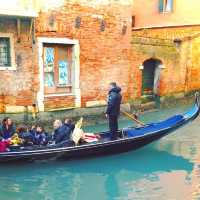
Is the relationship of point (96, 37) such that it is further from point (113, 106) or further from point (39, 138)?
point (39, 138)

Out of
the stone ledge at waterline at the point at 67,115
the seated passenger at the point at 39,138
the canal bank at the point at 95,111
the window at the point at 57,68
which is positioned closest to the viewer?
the seated passenger at the point at 39,138

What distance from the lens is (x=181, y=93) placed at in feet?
46.5

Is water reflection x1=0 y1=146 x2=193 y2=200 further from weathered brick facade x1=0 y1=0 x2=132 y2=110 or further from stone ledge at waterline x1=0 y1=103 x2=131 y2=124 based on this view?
weathered brick facade x1=0 y1=0 x2=132 y2=110

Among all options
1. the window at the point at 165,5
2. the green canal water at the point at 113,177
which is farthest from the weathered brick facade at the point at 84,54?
the window at the point at 165,5

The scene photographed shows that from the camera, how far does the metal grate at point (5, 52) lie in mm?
9363

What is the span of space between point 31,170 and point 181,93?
7783 millimetres

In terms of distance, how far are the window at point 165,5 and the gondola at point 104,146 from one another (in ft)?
26.3

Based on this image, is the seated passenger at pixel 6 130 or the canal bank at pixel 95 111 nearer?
the seated passenger at pixel 6 130

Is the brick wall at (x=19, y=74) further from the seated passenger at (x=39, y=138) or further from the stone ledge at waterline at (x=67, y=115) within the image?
the seated passenger at (x=39, y=138)

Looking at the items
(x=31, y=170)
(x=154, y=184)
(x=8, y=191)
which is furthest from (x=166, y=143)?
(x=8, y=191)

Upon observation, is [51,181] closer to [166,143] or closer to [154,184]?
[154,184]

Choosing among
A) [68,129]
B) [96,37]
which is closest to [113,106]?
[68,129]

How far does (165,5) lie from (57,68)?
7159 millimetres

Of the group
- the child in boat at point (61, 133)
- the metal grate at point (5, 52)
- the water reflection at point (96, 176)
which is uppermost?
the metal grate at point (5, 52)
